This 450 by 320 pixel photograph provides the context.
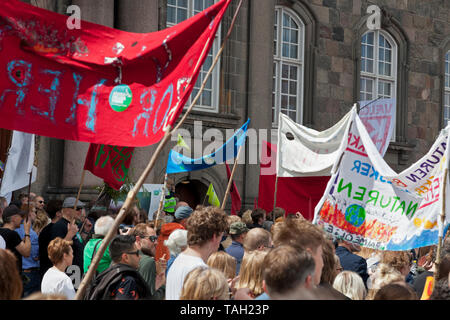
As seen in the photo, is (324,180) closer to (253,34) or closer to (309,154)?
(309,154)

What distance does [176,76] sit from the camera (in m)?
5.61

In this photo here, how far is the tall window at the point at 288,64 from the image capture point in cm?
1942

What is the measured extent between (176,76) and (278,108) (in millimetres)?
13854

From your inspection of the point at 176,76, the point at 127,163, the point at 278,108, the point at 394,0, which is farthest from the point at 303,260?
the point at 394,0

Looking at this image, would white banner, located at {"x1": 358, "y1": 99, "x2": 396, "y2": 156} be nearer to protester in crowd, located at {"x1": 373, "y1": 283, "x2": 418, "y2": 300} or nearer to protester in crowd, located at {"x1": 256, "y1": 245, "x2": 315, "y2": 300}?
protester in crowd, located at {"x1": 373, "y1": 283, "x2": 418, "y2": 300}

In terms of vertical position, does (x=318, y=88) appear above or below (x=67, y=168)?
above

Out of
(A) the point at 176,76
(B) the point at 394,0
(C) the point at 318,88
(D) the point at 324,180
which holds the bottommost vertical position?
(D) the point at 324,180

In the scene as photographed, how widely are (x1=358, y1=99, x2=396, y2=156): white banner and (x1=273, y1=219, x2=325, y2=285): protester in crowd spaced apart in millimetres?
9647

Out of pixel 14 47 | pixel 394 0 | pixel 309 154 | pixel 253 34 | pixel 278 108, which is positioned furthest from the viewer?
pixel 394 0

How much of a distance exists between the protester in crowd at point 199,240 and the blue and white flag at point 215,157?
6736 mm

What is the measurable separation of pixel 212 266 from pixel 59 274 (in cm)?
147

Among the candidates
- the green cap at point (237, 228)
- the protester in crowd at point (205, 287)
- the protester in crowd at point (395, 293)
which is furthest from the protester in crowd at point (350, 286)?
the green cap at point (237, 228)

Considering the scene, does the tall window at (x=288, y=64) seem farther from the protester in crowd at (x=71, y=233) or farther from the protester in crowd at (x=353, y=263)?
the protester in crowd at (x=353, y=263)

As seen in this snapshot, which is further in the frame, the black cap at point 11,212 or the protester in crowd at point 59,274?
the black cap at point 11,212
